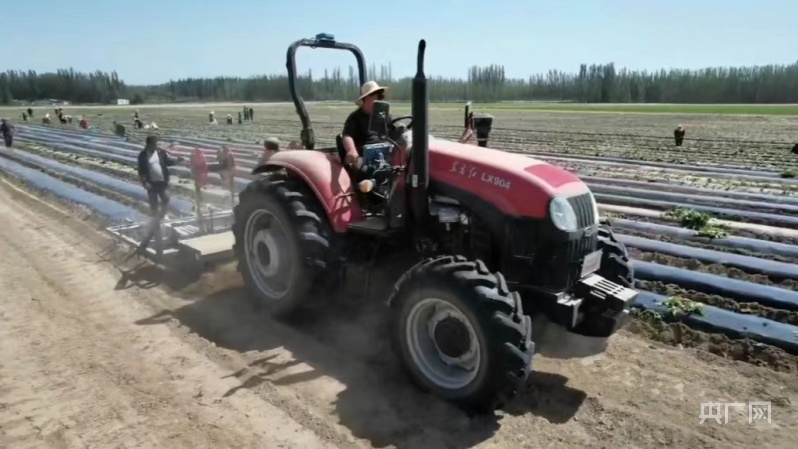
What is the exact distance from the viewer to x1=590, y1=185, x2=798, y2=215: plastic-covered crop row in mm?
8766

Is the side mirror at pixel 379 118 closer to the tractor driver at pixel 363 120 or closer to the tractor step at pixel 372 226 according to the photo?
the tractor driver at pixel 363 120

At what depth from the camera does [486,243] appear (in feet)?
13.1

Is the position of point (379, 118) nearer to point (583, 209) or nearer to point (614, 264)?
point (583, 209)

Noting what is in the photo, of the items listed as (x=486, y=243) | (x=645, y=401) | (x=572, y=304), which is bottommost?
(x=645, y=401)

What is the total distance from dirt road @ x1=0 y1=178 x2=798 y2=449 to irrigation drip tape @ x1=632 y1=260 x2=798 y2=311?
48.1 inches

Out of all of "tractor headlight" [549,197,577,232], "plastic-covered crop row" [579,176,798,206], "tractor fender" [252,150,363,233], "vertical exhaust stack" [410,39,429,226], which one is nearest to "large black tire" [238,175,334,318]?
"tractor fender" [252,150,363,233]

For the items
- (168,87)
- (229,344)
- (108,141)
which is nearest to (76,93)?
(168,87)

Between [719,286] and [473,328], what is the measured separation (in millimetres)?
3150

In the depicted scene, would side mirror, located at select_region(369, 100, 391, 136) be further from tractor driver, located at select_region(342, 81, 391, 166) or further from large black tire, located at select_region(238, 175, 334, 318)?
large black tire, located at select_region(238, 175, 334, 318)

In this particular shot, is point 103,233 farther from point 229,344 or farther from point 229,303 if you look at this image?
point 229,344

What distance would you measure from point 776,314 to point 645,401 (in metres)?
2.00

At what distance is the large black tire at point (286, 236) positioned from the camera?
4.58 metres

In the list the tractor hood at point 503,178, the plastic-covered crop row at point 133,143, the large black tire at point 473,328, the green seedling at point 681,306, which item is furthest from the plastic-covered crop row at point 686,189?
the plastic-covered crop row at point 133,143

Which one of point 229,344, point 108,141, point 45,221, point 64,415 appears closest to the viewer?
point 64,415
